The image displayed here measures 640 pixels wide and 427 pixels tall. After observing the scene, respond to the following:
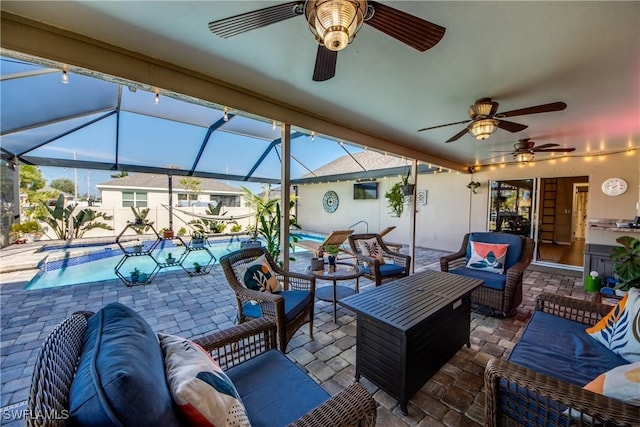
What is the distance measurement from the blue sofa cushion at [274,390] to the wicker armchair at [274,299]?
542mm

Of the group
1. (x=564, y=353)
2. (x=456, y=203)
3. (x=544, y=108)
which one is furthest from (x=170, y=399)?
(x=456, y=203)

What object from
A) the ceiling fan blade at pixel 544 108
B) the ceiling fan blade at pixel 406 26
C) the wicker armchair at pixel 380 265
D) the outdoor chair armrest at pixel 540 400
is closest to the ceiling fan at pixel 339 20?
the ceiling fan blade at pixel 406 26

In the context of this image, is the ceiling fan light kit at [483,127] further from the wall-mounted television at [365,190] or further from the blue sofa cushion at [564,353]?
the wall-mounted television at [365,190]

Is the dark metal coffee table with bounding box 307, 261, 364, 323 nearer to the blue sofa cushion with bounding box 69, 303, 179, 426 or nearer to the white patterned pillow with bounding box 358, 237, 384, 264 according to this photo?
the white patterned pillow with bounding box 358, 237, 384, 264

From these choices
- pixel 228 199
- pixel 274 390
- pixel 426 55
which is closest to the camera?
pixel 274 390

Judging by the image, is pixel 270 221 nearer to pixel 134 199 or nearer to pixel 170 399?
pixel 170 399

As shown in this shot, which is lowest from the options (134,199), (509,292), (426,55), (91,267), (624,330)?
(91,267)

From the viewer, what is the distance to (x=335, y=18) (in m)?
1.24

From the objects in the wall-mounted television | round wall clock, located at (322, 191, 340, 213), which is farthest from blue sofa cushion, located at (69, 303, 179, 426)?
round wall clock, located at (322, 191, 340, 213)

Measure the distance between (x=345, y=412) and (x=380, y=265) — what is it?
2.83 metres

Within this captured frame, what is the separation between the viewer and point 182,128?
500cm

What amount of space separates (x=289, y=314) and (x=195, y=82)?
2.32 metres

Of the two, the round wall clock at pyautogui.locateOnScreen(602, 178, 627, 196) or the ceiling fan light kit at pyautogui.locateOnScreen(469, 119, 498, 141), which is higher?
the ceiling fan light kit at pyautogui.locateOnScreen(469, 119, 498, 141)

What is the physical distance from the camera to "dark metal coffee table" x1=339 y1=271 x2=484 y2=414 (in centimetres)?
169
